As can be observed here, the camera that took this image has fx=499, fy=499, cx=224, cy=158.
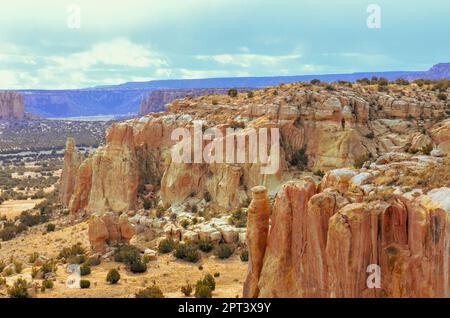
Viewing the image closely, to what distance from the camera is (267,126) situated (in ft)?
103

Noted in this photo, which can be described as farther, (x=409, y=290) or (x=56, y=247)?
(x=56, y=247)

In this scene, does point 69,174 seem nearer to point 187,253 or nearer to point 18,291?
point 187,253

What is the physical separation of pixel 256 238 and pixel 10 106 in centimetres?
17446

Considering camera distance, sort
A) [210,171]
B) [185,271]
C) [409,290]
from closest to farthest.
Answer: [409,290] → [185,271] → [210,171]

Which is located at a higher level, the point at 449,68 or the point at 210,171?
the point at 449,68

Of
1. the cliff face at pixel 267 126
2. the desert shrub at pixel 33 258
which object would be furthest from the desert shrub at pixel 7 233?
the desert shrub at pixel 33 258

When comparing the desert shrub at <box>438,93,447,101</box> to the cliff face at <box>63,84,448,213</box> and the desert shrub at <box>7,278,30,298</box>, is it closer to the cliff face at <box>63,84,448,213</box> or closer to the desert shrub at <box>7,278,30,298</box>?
the cliff face at <box>63,84,448,213</box>

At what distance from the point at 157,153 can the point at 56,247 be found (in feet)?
33.8

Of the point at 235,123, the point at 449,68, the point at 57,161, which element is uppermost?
the point at 449,68

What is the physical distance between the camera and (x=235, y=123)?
32906mm

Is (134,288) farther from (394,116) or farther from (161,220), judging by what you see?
(394,116)

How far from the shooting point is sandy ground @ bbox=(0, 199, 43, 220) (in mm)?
42000

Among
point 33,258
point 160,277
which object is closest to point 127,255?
point 160,277
